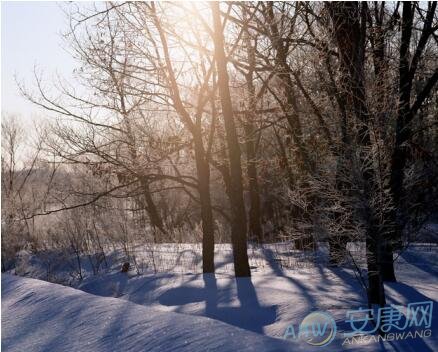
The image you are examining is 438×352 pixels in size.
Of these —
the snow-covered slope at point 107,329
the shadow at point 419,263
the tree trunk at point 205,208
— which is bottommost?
the snow-covered slope at point 107,329

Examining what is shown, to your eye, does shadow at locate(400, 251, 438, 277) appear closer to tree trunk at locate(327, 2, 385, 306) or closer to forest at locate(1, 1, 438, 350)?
forest at locate(1, 1, 438, 350)

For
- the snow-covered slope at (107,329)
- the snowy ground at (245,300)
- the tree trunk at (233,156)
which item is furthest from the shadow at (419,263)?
the snow-covered slope at (107,329)

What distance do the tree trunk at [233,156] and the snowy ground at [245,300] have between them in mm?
557

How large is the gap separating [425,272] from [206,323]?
19.0 feet

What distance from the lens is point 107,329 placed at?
442 cm

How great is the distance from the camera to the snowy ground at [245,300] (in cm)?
405

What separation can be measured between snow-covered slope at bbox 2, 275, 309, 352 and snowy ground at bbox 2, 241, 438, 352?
0.05 ft

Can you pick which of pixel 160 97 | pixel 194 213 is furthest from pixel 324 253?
pixel 194 213

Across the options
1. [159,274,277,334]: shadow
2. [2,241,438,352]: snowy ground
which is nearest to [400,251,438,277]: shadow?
[2,241,438,352]: snowy ground

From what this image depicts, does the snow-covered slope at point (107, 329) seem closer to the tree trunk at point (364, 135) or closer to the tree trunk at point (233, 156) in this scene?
the tree trunk at point (364, 135)

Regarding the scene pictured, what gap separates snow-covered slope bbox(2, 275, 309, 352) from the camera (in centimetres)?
375

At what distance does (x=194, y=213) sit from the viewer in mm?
25219

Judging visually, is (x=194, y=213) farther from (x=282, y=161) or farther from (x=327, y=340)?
(x=327, y=340)

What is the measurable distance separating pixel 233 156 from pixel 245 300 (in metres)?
2.74
